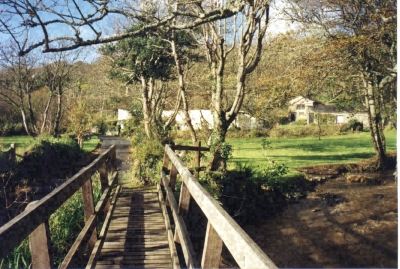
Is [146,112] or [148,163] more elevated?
[146,112]

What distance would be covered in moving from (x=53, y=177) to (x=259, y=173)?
33.4ft

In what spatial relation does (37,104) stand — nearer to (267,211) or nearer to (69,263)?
(267,211)

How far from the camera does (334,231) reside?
35.2ft

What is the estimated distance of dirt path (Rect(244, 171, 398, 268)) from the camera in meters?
9.06

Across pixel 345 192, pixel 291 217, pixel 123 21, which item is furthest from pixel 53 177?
pixel 345 192

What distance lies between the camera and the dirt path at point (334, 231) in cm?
→ 906

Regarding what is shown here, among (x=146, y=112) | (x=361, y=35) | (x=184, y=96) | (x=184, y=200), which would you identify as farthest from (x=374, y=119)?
(x=184, y=200)

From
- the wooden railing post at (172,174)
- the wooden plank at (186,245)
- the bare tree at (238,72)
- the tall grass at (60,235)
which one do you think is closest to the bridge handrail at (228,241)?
the wooden plank at (186,245)

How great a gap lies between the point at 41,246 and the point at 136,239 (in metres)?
2.82

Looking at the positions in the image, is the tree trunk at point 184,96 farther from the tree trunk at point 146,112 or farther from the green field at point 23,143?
the green field at point 23,143

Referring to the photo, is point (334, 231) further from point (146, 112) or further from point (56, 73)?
point (56, 73)

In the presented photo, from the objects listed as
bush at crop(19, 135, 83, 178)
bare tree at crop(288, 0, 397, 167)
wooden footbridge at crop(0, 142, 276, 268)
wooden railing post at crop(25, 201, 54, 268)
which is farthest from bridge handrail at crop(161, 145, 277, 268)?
bush at crop(19, 135, 83, 178)

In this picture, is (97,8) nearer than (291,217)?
Yes

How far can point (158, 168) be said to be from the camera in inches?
460
